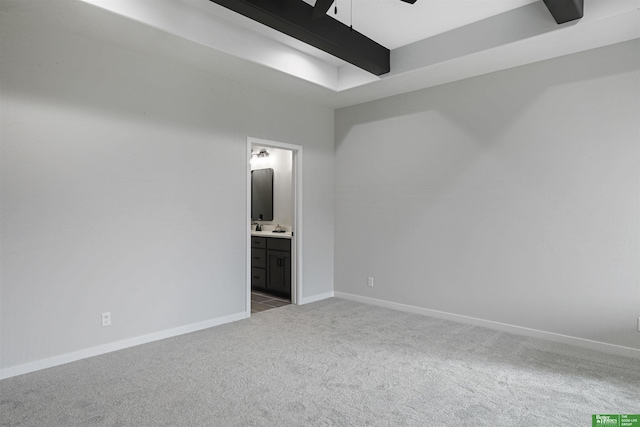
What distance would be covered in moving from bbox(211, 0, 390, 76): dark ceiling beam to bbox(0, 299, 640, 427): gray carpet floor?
2659 millimetres

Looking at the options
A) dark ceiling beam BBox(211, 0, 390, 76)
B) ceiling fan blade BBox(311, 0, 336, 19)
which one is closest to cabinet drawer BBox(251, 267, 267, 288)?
dark ceiling beam BBox(211, 0, 390, 76)

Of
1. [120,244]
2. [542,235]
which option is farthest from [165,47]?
[542,235]

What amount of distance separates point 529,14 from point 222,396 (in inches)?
148

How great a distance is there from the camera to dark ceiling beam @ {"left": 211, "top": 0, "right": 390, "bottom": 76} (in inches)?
110

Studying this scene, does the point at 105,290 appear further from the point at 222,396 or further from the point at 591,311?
the point at 591,311

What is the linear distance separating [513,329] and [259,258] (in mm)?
3436

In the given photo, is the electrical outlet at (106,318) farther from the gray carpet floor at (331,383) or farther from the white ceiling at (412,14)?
the white ceiling at (412,14)

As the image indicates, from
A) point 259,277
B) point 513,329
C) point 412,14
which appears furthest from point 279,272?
point 412,14

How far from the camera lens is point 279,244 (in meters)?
5.32

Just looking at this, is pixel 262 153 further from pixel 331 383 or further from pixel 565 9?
pixel 565 9

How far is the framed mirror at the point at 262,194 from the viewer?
6.27 m

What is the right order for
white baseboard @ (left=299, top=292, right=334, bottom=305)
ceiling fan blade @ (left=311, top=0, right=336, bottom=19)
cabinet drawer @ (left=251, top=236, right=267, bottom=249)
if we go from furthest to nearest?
cabinet drawer @ (left=251, top=236, right=267, bottom=249) → white baseboard @ (left=299, top=292, right=334, bottom=305) → ceiling fan blade @ (left=311, top=0, right=336, bottom=19)

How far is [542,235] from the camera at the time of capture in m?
3.66

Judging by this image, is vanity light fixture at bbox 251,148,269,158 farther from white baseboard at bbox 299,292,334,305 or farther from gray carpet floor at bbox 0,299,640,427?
gray carpet floor at bbox 0,299,640,427
